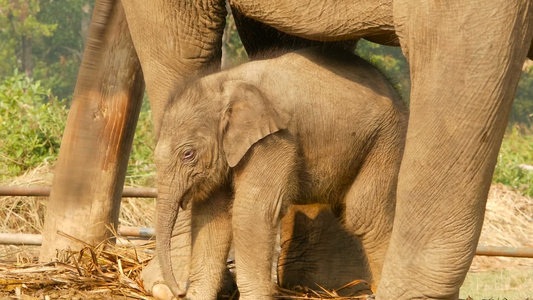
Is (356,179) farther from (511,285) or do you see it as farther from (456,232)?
(511,285)

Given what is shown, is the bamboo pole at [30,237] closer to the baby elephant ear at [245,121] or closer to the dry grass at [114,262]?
the dry grass at [114,262]

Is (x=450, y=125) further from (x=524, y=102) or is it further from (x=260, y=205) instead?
(x=524, y=102)

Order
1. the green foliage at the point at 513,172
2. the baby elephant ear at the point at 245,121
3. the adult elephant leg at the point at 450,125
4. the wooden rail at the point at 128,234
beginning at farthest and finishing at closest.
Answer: the green foliage at the point at 513,172 < the wooden rail at the point at 128,234 < the baby elephant ear at the point at 245,121 < the adult elephant leg at the point at 450,125

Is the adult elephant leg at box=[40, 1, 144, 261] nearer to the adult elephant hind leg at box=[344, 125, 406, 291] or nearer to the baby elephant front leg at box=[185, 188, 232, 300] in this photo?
the baby elephant front leg at box=[185, 188, 232, 300]

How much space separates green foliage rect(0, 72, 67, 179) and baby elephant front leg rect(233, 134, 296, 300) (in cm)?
353

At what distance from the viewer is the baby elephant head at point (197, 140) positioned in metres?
2.72

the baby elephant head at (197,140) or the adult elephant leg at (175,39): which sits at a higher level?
the adult elephant leg at (175,39)

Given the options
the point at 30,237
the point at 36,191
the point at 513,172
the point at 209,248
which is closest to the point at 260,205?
the point at 209,248

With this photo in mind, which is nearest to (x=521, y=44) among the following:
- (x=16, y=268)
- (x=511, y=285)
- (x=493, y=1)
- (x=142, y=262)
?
(x=493, y=1)

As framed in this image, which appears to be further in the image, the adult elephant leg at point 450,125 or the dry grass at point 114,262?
the dry grass at point 114,262

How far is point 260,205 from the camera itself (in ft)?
8.83

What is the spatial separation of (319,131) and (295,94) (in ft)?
0.44

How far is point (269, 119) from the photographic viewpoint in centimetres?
268

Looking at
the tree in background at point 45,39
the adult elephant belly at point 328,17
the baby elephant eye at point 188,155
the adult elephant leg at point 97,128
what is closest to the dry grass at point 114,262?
the adult elephant leg at point 97,128
